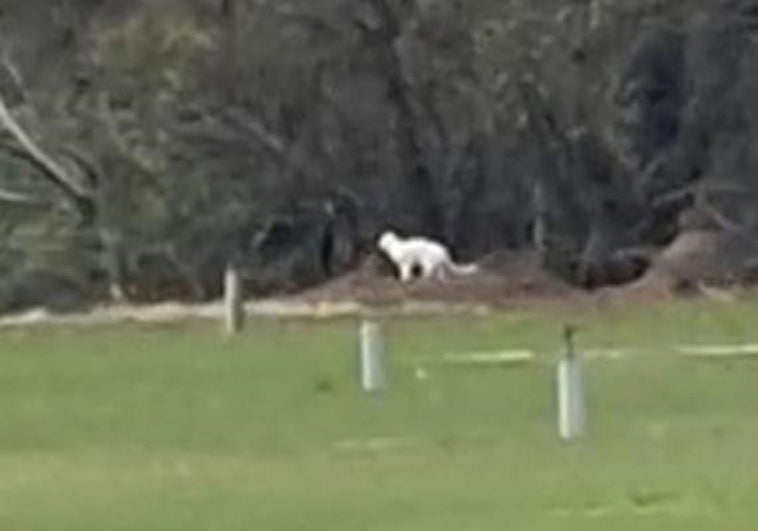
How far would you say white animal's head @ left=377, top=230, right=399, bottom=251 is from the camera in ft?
152

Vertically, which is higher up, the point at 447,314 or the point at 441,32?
the point at 441,32

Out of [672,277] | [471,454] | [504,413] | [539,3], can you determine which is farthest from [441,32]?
[471,454]

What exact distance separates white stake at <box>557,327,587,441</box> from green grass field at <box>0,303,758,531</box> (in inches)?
7.6

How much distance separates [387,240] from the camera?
4656cm

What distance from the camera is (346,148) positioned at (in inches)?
1898

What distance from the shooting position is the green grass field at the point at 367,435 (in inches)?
680

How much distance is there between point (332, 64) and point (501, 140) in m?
2.61

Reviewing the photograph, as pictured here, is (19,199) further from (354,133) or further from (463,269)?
(463,269)

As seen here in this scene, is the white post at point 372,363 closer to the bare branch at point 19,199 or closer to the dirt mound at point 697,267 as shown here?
the dirt mound at point 697,267

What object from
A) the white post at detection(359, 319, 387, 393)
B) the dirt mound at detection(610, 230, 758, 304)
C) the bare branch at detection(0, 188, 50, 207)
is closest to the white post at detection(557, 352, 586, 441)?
the white post at detection(359, 319, 387, 393)

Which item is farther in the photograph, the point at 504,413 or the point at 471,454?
the point at 504,413

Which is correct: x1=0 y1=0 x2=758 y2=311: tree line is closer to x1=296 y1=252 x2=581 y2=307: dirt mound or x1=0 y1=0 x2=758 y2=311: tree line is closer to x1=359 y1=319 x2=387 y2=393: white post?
x1=296 y1=252 x2=581 y2=307: dirt mound

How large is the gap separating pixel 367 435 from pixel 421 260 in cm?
2156

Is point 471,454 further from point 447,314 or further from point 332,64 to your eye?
point 332,64
